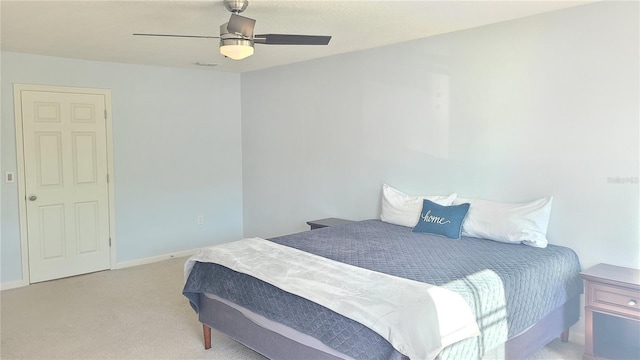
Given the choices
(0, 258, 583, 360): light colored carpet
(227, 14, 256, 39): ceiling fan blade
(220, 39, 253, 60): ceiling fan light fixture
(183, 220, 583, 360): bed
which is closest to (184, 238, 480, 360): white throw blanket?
(183, 220, 583, 360): bed

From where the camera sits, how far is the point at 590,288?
108 inches

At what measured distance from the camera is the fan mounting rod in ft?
9.06

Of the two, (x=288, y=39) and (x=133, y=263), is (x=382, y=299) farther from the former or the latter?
(x=133, y=263)

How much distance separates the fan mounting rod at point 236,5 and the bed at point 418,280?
5.24 feet

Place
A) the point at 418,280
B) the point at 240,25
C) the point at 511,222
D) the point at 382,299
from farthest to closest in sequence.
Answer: the point at 511,222, the point at 240,25, the point at 418,280, the point at 382,299

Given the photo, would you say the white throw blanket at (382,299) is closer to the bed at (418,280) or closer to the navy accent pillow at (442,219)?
the bed at (418,280)

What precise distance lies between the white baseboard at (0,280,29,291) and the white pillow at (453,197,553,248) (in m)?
4.22

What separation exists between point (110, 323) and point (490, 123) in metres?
3.38

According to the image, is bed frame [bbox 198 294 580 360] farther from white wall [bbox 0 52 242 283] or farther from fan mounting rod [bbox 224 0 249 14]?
white wall [bbox 0 52 242 283]

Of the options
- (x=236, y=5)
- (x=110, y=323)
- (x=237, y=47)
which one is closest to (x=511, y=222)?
(x=237, y=47)

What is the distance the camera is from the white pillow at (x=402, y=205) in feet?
Result: 12.4

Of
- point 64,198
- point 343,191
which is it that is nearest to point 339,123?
point 343,191

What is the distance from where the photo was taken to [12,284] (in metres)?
4.44

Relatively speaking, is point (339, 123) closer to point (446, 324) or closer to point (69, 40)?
point (69, 40)
